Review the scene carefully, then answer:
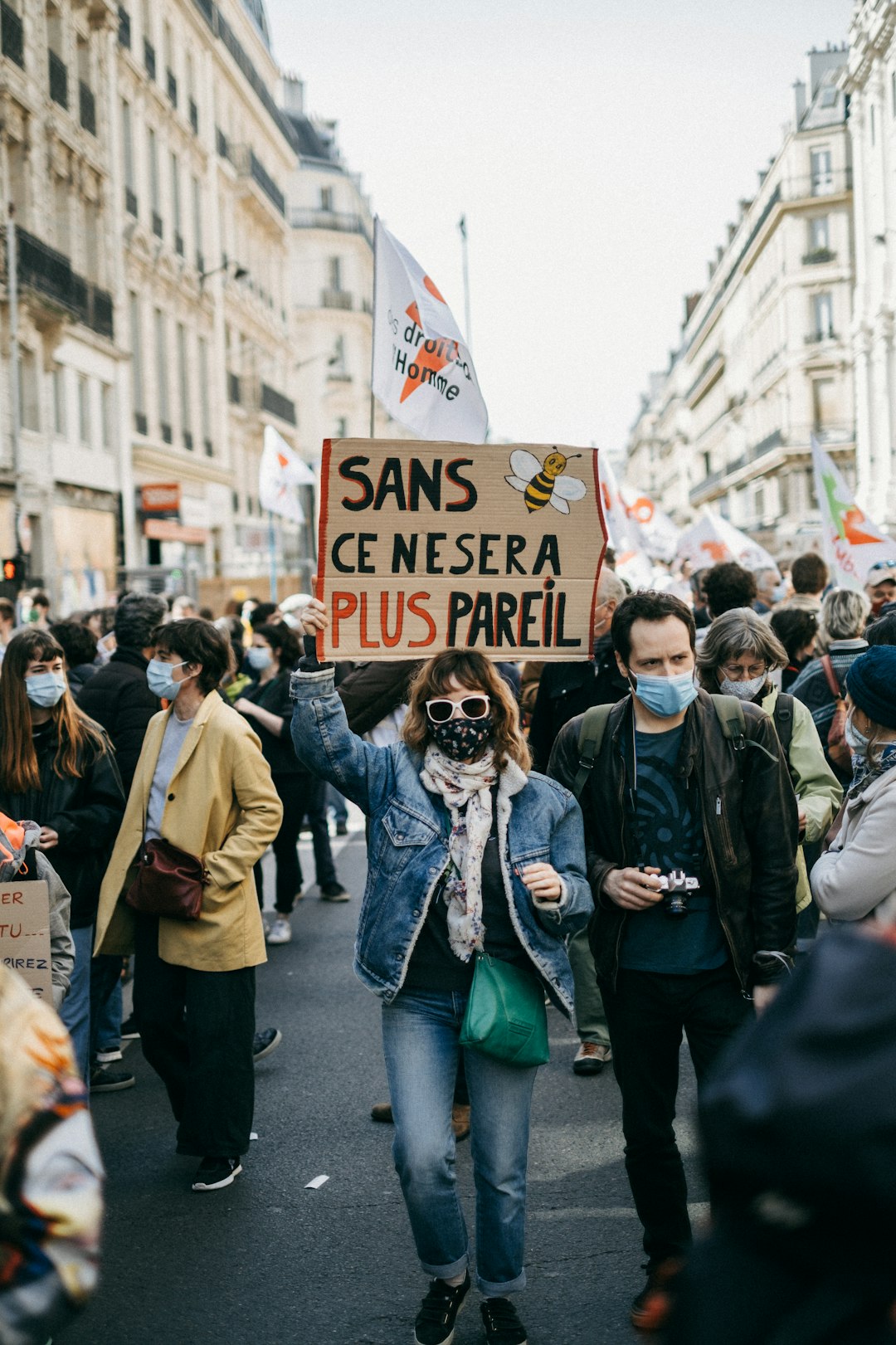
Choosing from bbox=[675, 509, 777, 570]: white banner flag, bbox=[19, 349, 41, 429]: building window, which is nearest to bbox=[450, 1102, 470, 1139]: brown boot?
bbox=[675, 509, 777, 570]: white banner flag

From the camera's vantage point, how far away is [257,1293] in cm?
432

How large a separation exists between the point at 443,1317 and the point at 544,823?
4.22ft

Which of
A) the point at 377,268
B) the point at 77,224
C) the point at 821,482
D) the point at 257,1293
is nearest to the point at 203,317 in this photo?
the point at 77,224

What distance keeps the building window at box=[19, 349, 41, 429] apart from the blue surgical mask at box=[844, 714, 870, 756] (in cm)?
2348

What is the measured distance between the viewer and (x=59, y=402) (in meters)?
27.6

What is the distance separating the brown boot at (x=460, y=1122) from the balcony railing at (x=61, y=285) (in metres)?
21.2

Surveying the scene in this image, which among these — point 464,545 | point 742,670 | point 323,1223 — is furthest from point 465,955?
point 742,670

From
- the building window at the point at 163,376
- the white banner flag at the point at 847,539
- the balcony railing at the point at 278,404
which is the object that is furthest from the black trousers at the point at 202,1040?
the balcony railing at the point at 278,404

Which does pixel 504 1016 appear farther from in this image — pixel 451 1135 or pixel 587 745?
pixel 587 745

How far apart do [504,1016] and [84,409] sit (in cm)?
2717

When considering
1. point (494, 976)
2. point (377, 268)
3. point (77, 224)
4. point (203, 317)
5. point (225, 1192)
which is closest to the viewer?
point (494, 976)

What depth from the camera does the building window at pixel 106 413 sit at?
30.3 meters

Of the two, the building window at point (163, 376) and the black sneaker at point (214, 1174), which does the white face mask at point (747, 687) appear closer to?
the black sneaker at point (214, 1174)

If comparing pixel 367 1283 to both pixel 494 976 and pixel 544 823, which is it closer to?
pixel 494 976
